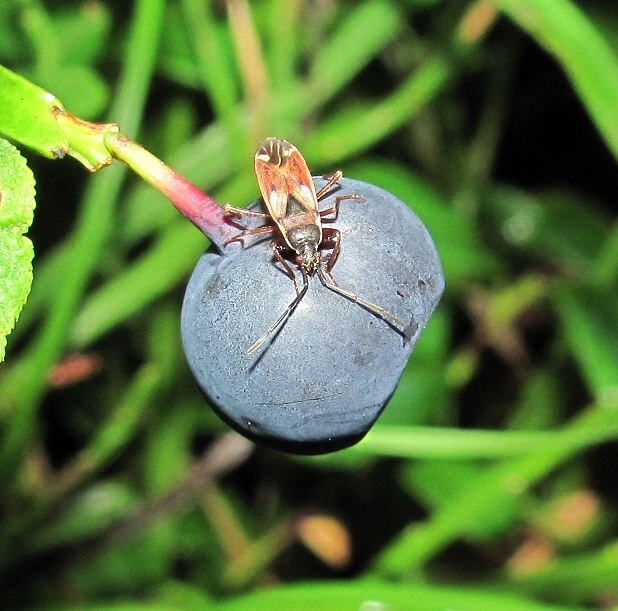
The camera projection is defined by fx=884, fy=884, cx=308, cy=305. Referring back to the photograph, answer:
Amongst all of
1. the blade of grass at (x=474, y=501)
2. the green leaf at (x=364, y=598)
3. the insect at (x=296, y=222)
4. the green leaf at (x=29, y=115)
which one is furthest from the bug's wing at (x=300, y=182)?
the blade of grass at (x=474, y=501)

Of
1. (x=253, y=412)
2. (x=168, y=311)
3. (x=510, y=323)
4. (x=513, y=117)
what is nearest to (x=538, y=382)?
(x=510, y=323)

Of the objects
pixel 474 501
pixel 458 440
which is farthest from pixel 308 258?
pixel 474 501

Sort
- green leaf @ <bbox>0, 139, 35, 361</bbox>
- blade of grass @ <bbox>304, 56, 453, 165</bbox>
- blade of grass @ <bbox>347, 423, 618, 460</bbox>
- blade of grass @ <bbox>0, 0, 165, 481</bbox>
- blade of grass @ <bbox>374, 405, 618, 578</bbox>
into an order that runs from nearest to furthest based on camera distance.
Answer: green leaf @ <bbox>0, 139, 35, 361</bbox> → blade of grass @ <bbox>0, 0, 165, 481</bbox> → blade of grass @ <bbox>347, 423, 618, 460</bbox> → blade of grass @ <bbox>374, 405, 618, 578</bbox> → blade of grass @ <bbox>304, 56, 453, 165</bbox>

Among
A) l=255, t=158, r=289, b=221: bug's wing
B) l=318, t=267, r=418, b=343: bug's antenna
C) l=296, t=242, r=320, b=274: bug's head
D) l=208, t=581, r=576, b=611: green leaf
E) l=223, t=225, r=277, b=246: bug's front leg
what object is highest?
l=255, t=158, r=289, b=221: bug's wing

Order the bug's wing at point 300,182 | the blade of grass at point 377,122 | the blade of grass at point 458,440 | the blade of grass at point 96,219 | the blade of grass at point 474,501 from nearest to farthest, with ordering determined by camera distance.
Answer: the bug's wing at point 300,182, the blade of grass at point 96,219, the blade of grass at point 458,440, the blade of grass at point 474,501, the blade of grass at point 377,122

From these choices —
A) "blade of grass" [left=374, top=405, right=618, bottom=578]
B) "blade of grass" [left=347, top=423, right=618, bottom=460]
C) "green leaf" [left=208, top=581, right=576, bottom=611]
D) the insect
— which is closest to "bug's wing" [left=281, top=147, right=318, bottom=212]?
the insect

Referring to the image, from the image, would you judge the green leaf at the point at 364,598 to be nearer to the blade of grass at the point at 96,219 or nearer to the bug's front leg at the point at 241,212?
the blade of grass at the point at 96,219

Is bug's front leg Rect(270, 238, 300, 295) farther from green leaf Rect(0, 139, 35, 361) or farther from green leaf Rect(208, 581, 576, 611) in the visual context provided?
green leaf Rect(208, 581, 576, 611)

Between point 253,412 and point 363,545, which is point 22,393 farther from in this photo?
point 363,545
